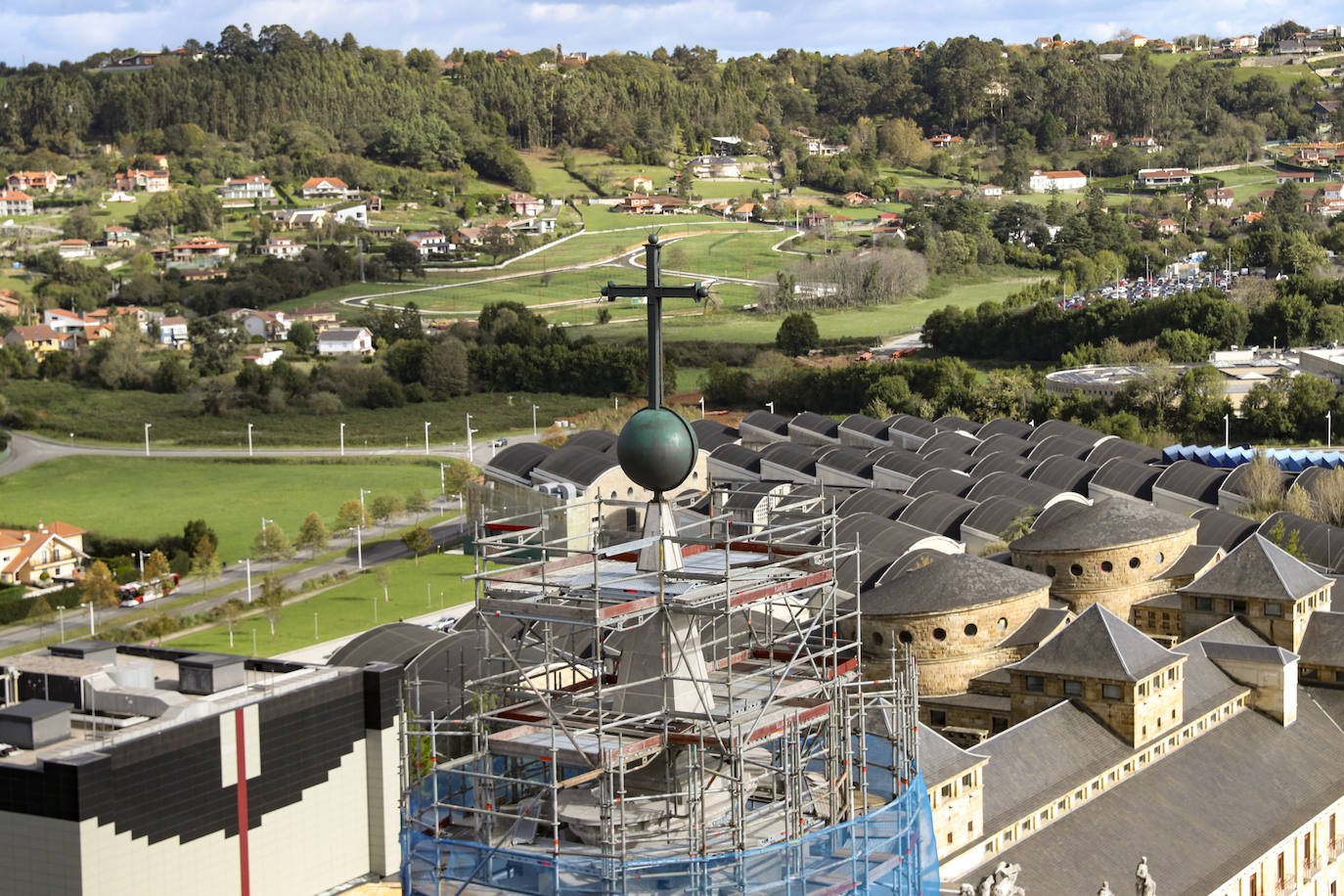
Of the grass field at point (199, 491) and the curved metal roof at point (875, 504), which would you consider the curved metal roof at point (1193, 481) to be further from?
the grass field at point (199, 491)

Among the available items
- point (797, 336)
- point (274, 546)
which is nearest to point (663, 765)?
point (274, 546)

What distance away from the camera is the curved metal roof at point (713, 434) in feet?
261

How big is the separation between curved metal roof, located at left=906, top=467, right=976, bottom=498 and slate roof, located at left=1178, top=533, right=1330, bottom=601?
17.1 metres

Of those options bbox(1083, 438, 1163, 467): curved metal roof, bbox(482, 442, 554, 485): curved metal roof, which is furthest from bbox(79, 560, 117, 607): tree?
bbox(1083, 438, 1163, 467): curved metal roof

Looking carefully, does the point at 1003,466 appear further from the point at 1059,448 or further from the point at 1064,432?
the point at 1064,432

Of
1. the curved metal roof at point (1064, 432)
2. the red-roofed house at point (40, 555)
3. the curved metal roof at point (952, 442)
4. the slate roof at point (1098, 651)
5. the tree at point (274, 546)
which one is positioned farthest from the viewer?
the red-roofed house at point (40, 555)

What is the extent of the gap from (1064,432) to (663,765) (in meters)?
59.4

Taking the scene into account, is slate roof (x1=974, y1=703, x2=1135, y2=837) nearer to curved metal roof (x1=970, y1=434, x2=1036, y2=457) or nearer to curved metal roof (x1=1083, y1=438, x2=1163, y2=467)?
curved metal roof (x1=1083, y1=438, x2=1163, y2=467)

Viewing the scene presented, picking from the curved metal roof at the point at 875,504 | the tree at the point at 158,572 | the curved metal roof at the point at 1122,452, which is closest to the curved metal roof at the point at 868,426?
the curved metal roof at the point at 1122,452

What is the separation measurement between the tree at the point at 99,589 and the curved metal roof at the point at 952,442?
109 ft

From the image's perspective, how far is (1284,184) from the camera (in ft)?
522

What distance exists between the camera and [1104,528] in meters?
46.3

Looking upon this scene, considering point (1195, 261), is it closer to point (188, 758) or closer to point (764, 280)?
point (764, 280)

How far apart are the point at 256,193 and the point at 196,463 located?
83.0 meters
